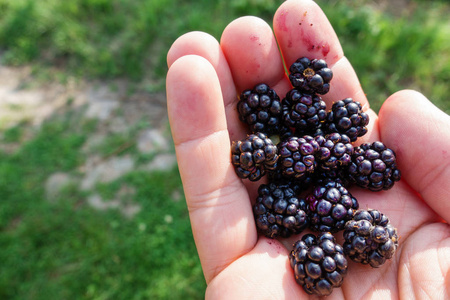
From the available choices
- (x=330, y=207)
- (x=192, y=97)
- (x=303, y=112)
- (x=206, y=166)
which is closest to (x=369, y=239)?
(x=330, y=207)

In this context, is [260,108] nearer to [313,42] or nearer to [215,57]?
[215,57]

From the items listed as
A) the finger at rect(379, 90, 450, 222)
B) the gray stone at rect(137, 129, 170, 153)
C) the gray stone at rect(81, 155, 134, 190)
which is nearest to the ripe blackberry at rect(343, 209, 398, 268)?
the finger at rect(379, 90, 450, 222)

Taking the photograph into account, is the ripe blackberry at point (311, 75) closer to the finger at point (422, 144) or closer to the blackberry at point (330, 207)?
the finger at point (422, 144)

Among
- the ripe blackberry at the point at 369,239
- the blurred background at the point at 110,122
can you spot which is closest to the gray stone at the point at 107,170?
the blurred background at the point at 110,122

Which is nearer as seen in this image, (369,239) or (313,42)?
(369,239)

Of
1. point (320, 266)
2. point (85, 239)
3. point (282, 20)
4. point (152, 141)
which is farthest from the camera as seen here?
point (152, 141)

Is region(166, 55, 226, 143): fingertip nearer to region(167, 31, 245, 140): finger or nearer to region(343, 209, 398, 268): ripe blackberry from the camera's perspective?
region(167, 31, 245, 140): finger

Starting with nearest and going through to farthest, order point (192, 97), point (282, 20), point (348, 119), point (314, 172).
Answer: point (192, 97) → point (348, 119) → point (314, 172) → point (282, 20)
